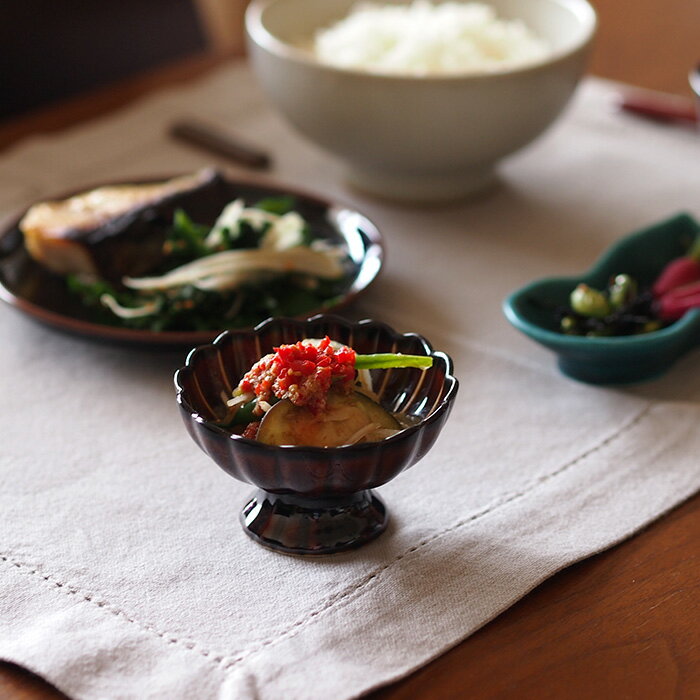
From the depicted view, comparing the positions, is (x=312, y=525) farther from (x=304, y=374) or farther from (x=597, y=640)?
(x=597, y=640)

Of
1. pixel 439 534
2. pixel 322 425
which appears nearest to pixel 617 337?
pixel 439 534

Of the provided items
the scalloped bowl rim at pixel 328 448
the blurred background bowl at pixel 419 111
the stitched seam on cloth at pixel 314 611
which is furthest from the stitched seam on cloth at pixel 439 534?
the blurred background bowl at pixel 419 111

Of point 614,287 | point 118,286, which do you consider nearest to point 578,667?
point 614,287

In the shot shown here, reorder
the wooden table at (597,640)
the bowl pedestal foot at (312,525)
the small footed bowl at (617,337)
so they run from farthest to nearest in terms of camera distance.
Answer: the small footed bowl at (617,337) → the bowl pedestal foot at (312,525) → the wooden table at (597,640)

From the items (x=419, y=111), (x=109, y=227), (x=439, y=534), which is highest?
(x=419, y=111)

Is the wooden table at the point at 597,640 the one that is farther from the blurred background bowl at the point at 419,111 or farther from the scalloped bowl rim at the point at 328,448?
the blurred background bowl at the point at 419,111

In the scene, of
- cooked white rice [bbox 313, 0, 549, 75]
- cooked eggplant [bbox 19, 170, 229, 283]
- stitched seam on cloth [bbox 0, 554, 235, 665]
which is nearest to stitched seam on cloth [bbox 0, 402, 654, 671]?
stitched seam on cloth [bbox 0, 554, 235, 665]
